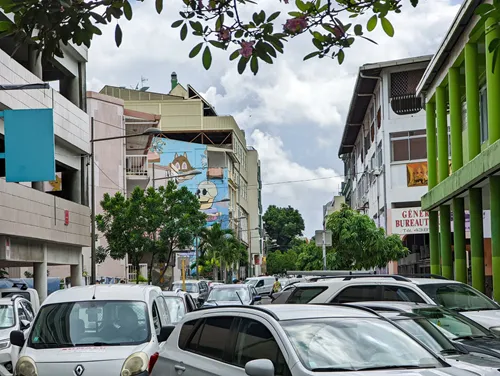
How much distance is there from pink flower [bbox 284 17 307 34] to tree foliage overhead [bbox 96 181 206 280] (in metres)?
39.3

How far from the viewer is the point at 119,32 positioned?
25.8 ft

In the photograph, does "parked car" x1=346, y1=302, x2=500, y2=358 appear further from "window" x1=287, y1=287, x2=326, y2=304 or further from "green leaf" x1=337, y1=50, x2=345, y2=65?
"green leaf" x1=337, y1=50, x2=345, y2=65

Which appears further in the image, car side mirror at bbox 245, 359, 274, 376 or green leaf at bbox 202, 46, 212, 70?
green leaf at bbox 202, 46, 212, 70

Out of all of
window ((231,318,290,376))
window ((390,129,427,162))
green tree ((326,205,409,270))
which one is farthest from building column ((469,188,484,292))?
window ((390,129,427,162))

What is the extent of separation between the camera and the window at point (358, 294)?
16.1 metres

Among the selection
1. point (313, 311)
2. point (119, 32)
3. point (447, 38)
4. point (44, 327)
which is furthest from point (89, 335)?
point (447, 38)

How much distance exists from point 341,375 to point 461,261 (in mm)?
24611

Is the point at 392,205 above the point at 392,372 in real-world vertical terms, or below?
above

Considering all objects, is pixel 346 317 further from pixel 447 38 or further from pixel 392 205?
pixel 392 205

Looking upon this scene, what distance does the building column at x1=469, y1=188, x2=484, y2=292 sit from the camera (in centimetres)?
2766

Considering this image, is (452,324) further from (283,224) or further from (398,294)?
(283,224)

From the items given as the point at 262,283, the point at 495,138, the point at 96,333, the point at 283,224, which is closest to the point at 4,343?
the point at 96,333

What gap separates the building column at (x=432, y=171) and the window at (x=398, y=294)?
68.4 feet

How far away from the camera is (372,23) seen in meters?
8.57
